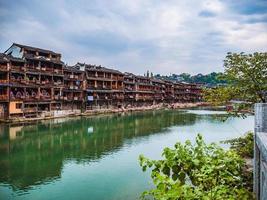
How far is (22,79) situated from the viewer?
50250 millimetres

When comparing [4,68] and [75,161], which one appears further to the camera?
[4,68]

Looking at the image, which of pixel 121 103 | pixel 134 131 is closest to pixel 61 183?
pixel 134 131

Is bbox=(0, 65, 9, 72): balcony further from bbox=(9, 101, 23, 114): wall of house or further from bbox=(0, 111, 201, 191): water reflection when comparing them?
bbox=(0, 111, 201, 191): water reflection

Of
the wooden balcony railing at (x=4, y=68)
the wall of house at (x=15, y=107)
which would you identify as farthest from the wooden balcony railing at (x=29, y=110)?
the wooden balcony railing at (x=4, y=68)

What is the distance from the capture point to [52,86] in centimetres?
5678

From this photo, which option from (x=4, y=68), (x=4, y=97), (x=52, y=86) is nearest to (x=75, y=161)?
(x=4, y=97)

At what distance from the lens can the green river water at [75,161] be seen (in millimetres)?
16609

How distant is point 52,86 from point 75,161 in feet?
116

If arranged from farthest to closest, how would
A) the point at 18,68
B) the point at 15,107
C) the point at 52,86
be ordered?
1. the point at 52,86
2. the point at 18,68
3. the point at 15,107

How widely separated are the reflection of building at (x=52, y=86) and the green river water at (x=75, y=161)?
29.8 feet

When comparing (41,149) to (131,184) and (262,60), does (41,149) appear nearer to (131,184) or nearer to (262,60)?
(131,184)

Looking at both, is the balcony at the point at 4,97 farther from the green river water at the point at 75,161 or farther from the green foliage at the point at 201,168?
the green foliage at the point at 201,168

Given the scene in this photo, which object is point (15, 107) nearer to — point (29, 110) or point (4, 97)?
point (4, 97)

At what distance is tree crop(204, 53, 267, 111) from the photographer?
19672 millimetres
